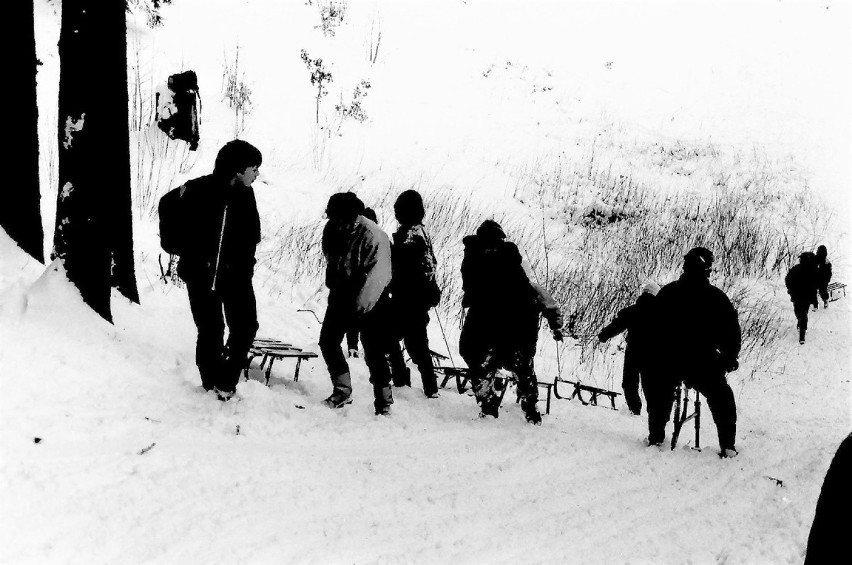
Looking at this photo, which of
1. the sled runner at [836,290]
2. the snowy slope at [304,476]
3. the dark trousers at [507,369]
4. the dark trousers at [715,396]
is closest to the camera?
the snowy slope at [304,476]

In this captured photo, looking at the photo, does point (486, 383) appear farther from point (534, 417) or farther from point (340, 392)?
point (340, 392)

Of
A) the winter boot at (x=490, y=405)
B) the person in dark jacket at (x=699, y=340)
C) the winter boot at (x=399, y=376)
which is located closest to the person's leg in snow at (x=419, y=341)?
the winter boot at (x=399, y=376)

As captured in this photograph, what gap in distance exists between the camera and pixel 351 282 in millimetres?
5328

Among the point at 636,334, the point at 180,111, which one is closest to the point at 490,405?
the point at 636,334

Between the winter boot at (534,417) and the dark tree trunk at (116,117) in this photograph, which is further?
the winter boot at (534,417)

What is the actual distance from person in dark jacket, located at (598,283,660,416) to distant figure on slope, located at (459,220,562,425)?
0.86 meters

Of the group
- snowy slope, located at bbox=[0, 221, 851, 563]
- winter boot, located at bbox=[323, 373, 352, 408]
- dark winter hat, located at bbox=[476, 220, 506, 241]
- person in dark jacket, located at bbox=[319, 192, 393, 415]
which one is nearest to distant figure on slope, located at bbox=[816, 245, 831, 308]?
snowy slope, located at bbox=[0, 221, 851, 563]

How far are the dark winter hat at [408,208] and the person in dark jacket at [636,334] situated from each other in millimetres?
2240

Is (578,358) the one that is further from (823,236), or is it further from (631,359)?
(823,236)

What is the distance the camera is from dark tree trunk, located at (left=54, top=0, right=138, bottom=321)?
505 centimetres

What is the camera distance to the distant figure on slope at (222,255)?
4.57 metres

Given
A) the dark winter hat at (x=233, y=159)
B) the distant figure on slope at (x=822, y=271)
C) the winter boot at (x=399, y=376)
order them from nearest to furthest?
1. the dark winter hat at (x=233, y=159)
2. the winter boot at (x=399, y=376)
3. the distant figure on slope at (x=822, y=271)

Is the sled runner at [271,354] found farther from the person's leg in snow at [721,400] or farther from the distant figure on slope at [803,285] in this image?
the distant figure on slope at [803,285]

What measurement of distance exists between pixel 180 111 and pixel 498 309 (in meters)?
7.98
